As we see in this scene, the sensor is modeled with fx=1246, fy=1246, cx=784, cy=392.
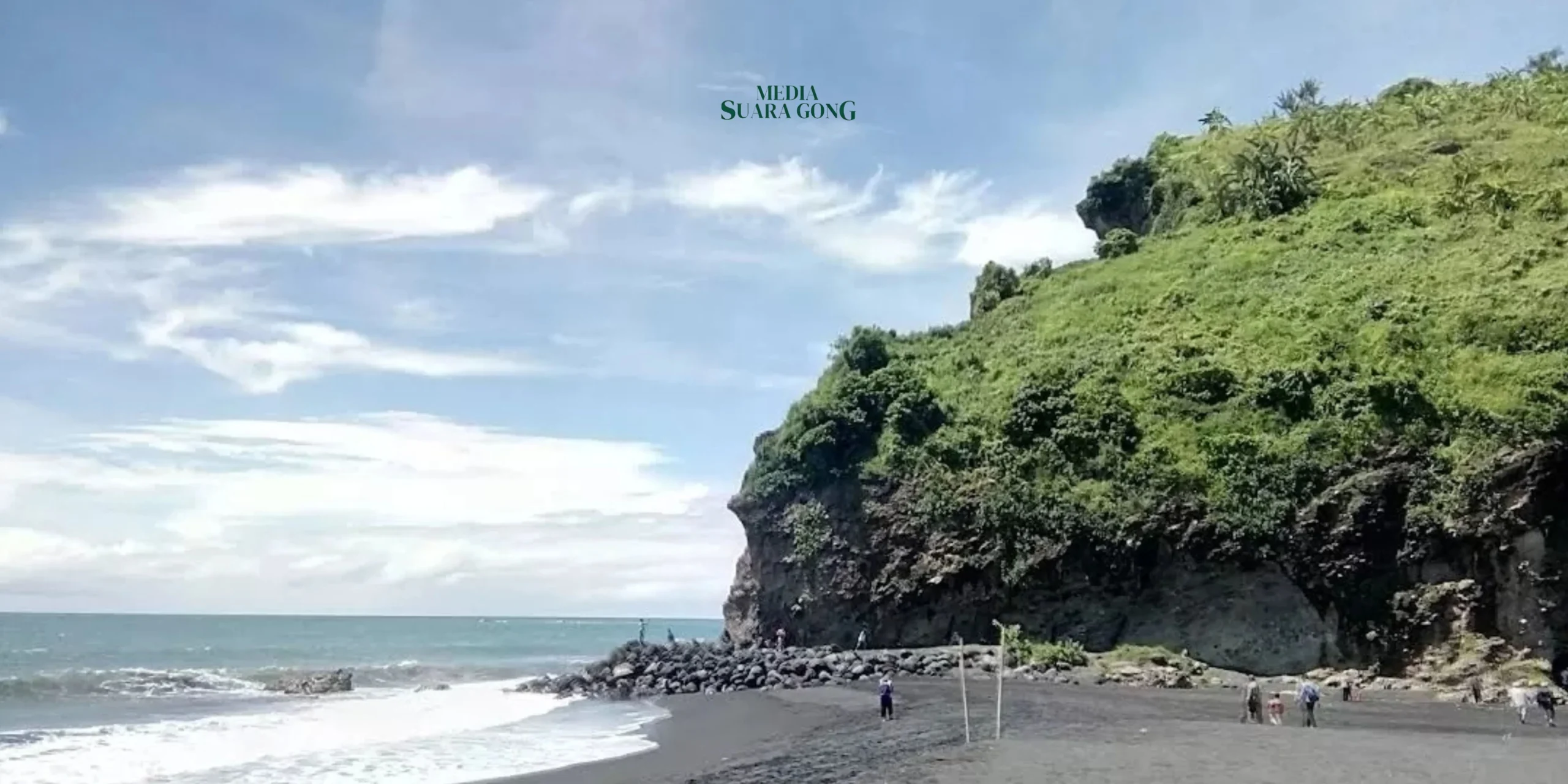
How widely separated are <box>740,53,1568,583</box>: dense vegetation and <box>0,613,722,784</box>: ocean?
17183 mm

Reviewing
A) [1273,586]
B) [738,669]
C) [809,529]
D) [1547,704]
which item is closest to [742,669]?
[738,669]

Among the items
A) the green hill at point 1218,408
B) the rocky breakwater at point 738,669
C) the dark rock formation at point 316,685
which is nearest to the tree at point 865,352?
the green hill at point 1218,408

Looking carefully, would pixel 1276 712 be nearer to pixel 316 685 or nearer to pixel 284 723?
pixel 284 723

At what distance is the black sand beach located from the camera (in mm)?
22484

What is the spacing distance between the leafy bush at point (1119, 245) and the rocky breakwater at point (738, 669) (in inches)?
1159

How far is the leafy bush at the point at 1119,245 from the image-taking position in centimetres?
6869

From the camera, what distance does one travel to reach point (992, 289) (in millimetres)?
69188

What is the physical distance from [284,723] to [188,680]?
22.5m

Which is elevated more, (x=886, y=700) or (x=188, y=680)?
(x=886, y=700)

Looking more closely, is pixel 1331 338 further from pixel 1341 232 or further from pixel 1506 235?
pixel 1341 232

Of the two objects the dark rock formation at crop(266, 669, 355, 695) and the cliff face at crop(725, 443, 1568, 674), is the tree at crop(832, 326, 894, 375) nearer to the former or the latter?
the cliff face at crop(725, 443, 1568, 674)

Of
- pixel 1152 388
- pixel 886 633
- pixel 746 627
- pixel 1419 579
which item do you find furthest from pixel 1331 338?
pixel 746 627

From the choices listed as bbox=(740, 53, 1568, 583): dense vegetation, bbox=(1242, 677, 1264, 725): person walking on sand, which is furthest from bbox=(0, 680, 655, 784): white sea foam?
bbox=(740, 53, 1568, 583): dense vegetation

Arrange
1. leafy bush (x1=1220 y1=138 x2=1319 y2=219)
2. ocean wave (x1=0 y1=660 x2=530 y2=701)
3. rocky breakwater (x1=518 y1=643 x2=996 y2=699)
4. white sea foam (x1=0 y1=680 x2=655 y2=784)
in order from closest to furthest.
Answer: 1. white sea foam (x1=0 y1=680 x2=655 y2=784)
2. rocky breakwater (x1=518 y1=643 x2=996 y2=699)
3. ocean wave (x1=0 y1=660 x2=530 y2=701)
4. leafy bush (x1=1220 y1=138 x2=1319 y2=219)
